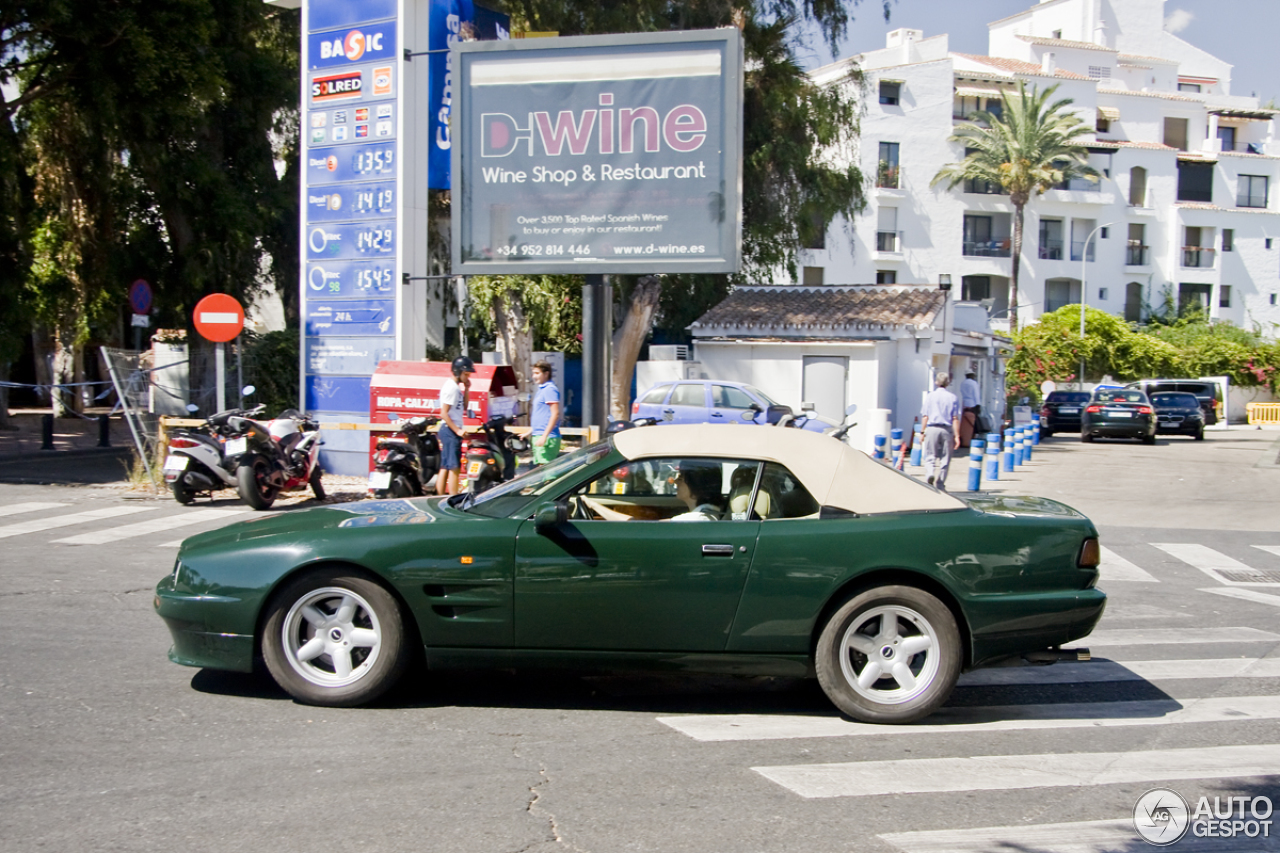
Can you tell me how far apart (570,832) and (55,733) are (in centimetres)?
262

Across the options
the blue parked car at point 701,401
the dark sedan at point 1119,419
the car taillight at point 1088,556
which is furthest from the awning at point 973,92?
the car taillight at point 1088,556

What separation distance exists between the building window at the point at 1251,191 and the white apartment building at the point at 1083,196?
8 cm

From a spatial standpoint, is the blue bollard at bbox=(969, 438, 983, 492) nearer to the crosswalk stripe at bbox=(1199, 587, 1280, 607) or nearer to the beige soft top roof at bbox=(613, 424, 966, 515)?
the crosswalk stripe at bbox=(1199, 587, 1280, 607)

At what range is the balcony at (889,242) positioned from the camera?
5262 centimetres

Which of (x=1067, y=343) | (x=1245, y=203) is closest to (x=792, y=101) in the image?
(x=1067, y=343)

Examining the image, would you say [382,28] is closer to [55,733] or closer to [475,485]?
[475,485]

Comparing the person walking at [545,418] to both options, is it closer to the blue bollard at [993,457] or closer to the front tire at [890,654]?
the front tire at [890,654]

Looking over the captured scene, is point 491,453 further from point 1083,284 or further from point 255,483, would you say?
point 1083,284

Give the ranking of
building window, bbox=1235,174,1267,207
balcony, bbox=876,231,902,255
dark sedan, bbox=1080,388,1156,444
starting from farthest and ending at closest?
building window, bbox=1235,174,1267,207
balcony, bbox=876,231,902,255
dark sedan, bbox=1080,388,1156,444

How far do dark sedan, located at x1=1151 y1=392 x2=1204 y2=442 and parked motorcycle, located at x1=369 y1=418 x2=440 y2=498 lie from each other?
2897cm

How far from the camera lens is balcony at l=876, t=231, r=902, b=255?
2072 inches

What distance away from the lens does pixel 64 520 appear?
40.9 ft

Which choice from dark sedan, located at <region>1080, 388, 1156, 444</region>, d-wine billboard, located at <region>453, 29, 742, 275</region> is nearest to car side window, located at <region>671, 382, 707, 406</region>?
d-wine billboard, located at <region>453, 29, 742, 275</region>

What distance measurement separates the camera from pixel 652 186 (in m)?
13.4
